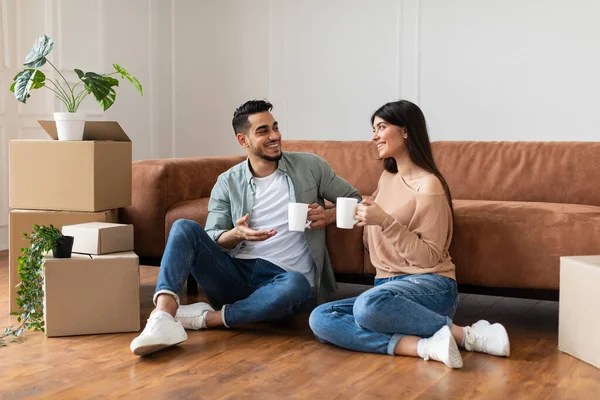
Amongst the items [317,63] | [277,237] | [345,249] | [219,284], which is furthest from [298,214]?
[317,63]

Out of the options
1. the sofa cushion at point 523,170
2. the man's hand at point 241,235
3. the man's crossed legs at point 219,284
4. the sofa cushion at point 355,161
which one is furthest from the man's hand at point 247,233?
the sofa cushion at point 523,170

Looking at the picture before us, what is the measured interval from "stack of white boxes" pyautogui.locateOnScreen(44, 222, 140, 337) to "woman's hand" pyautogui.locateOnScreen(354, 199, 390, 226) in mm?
810

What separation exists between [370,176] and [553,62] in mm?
1568

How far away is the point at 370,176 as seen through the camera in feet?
12.2

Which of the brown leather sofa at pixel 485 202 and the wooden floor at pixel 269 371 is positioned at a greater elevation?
the brown leather sofa at pixel 485 202

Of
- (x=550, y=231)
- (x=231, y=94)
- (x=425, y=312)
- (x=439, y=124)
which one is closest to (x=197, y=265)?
(x=425, y=312)

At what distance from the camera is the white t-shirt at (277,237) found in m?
2.87

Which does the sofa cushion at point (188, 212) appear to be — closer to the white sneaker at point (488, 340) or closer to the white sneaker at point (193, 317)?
the white sneaker at point (193, 317)

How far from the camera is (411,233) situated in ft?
8.23

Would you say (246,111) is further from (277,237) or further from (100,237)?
(100,237)

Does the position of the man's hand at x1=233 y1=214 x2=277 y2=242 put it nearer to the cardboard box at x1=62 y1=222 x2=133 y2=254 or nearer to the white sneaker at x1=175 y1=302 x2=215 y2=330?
the white sneaker at x1=175 y1=302 x2=215 y2=330

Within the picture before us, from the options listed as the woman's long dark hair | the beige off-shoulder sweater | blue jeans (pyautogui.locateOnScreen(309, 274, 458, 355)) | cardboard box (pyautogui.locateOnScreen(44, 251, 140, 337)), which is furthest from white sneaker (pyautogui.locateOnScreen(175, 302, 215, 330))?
the woman's long dark hair

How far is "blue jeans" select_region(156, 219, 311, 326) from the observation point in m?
2.70

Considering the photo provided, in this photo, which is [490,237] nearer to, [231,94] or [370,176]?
[370,176]
